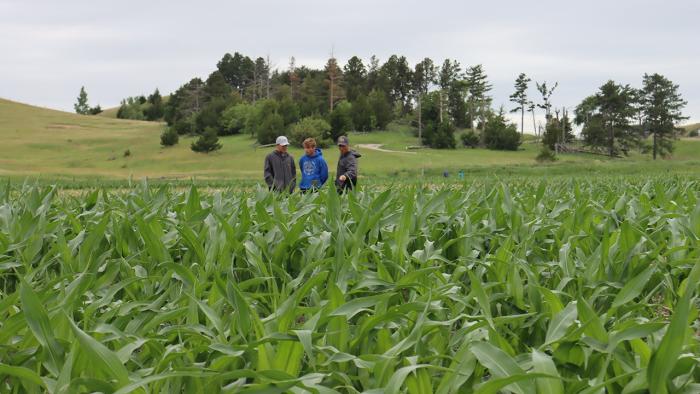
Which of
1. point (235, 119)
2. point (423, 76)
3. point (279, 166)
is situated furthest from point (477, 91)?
point (279, 166)

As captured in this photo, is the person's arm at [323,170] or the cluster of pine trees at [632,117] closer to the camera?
the person's arm at [323,170]

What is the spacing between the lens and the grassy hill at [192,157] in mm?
44469

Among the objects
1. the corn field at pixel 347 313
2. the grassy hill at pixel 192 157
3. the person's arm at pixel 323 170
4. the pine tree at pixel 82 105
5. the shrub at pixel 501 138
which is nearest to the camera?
the corn field at pixel 347 313

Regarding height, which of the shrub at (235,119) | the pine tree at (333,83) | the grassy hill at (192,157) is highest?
the pine tree at (333,83)

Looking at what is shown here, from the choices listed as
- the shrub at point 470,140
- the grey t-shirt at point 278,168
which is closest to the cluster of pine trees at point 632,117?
the shrub at point 470,140

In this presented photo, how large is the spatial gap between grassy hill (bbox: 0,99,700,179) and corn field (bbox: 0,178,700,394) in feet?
121

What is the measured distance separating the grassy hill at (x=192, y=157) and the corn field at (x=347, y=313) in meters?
37.0

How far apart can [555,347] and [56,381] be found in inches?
53.6

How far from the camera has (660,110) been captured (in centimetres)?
8325

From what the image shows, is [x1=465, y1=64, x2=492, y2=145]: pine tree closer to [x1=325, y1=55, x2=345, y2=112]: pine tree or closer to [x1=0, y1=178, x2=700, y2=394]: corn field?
[x1=325, y1=55, x2=345, y2=112]: pine tree

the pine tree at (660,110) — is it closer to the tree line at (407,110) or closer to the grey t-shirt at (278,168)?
the tree line at (407,110)

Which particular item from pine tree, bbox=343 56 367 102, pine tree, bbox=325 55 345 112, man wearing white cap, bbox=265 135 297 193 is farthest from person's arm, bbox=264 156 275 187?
pine tree, bbox=343 56 367 102

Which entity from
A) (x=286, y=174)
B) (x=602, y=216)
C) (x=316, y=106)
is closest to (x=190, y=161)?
(x=316, y=106)

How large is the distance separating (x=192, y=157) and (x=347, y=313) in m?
61.1
